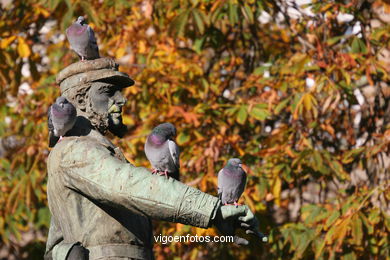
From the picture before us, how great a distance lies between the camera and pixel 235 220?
141 inches

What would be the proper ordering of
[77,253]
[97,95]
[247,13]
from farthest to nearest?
[247,13]
[97,95]
[77,253]

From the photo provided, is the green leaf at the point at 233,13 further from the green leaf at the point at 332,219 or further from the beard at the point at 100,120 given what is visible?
the beard at the point at 100,120

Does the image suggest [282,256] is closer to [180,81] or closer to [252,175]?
[252,175]

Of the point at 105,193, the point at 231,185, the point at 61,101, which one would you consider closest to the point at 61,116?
the point at 61,101

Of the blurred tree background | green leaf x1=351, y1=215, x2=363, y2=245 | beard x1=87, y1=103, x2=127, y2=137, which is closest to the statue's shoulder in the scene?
beard x1=87, y1=103, x2=127, y2=137

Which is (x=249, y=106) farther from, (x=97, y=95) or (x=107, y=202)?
(x=107, y=202)

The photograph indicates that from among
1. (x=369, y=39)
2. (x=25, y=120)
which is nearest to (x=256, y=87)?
(x=369, y=39)

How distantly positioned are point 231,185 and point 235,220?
1.30 ft

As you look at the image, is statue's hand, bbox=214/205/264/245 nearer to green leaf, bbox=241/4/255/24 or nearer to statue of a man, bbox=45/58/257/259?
statue of a man, bbox=45/58/257/259

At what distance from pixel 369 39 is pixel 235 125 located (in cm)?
146

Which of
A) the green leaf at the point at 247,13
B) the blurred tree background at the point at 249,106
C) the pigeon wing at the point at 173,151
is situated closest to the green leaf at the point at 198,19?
the blurred tree background at the point at 249,106

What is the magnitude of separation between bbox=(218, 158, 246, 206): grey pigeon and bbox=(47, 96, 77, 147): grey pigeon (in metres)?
0.67

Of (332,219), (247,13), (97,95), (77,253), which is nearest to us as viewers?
(77,253)

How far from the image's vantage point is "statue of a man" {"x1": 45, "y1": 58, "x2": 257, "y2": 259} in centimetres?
362
